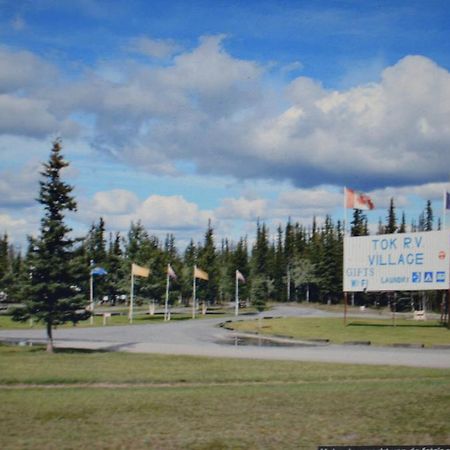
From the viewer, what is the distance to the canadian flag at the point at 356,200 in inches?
1844

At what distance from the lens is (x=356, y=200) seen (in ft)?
155

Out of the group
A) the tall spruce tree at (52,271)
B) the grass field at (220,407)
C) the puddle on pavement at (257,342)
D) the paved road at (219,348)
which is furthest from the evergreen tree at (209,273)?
the grass field at (220,407)

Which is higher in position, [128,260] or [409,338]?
[128,260]

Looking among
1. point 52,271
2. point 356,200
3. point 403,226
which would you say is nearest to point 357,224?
point 403,226

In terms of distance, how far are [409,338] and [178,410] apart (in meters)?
27.0

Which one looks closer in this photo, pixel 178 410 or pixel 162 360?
pixel 178 410

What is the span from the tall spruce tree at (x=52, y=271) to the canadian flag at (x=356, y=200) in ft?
83.5

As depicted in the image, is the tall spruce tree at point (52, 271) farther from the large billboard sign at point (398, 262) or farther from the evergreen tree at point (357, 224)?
the evergreen tree at point (357, 224)

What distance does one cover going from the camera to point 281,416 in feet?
34.7

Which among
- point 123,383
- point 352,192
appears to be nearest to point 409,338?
point 352,192

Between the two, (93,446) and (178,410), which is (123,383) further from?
(93,446)

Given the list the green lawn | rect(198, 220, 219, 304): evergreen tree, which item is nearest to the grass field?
the green lawn

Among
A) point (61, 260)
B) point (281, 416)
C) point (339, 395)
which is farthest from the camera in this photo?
point (61, 260)

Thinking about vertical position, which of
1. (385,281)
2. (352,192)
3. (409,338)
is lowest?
(409,338)
